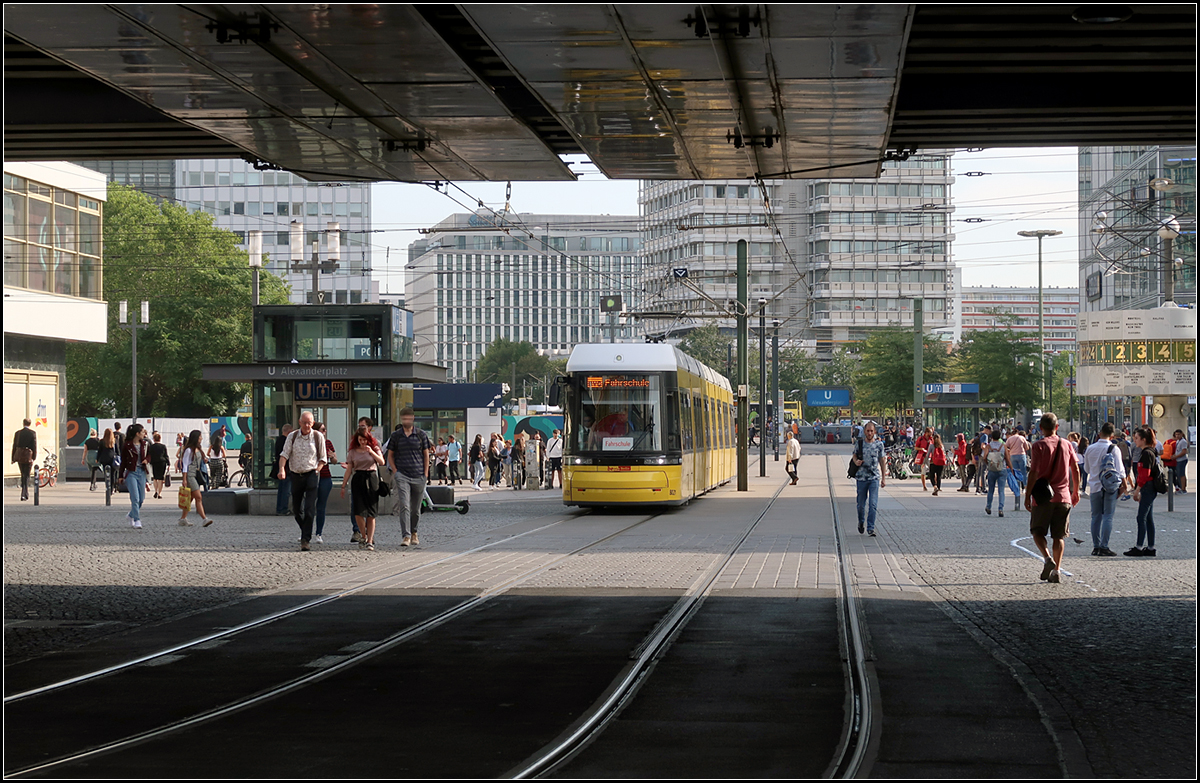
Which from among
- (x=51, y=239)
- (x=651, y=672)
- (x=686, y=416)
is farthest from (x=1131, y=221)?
(x=651, y=672)

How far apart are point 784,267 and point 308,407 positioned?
365 feet

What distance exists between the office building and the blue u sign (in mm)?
66931

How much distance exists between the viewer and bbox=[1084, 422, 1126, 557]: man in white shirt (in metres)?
18.4

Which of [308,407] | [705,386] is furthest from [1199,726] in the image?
[705,386]

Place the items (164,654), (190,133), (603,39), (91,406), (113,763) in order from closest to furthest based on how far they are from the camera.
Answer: (113,763) < (164,654) < (603,39) < (190,133) < (91,406)

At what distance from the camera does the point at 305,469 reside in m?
18.5

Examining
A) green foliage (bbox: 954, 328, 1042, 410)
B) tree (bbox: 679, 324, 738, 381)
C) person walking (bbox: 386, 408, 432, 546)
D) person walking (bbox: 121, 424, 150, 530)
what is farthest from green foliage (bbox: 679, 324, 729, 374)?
person walking (bbox: 386, 408, 432, 546)

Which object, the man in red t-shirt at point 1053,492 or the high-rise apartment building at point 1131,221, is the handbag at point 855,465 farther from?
the high-rise apartment building at point 1131,221

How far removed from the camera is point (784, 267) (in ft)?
443

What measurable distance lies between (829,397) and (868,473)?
3332 inches

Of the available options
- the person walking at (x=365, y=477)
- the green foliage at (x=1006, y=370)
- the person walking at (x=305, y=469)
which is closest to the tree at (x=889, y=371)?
A: the green foliage at (x=1006, y=370)

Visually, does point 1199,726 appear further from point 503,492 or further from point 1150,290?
point 1150,290

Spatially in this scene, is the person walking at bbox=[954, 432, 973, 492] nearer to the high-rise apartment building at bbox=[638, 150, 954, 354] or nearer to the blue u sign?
the blue u sign

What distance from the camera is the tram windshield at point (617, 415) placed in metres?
26.7
